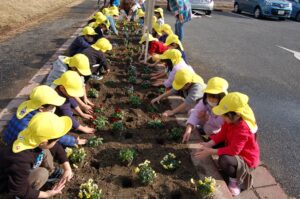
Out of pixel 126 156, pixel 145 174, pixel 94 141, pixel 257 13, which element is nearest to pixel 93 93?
pixel 94 141

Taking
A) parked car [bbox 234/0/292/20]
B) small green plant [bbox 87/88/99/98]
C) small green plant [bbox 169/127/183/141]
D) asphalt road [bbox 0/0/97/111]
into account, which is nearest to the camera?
small green plant [bbox 169/127/183/141]

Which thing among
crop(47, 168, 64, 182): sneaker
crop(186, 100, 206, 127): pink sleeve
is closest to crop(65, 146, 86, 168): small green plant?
crop(47, 168, 64, 182): sneaker

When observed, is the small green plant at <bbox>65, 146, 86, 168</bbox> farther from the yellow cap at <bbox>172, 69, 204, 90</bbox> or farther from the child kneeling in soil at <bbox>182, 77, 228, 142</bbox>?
the yellow cap at <bbox>172, 69, 204, 90</bbox>

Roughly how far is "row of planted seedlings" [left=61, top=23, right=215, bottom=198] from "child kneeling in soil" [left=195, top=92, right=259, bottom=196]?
1.28 ft

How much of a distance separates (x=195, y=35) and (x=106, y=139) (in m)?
8.06

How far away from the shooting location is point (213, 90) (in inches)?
150

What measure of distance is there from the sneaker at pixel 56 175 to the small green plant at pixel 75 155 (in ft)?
0.56

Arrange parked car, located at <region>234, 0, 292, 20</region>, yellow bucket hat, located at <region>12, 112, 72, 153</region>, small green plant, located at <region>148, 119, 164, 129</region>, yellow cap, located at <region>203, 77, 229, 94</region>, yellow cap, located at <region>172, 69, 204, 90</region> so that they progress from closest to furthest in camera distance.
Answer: yellow bucket hat, located at <region>12, 112, 72, 153</region> < yellow cap, located at <region>203, 77, 229, 94</region> < small green plant, located at <region>148, 119, 164, 129</region> < yellow cap, located at <region>172, 69, 204, 90</region> < parked car, located at <region>234, 0, 292, 20</region>

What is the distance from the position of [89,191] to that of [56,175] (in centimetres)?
49

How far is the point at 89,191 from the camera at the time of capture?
9.36 feet

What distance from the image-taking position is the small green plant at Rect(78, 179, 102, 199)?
282 centimetres

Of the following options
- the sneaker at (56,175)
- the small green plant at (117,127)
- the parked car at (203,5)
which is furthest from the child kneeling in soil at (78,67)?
the parked car at (203,5)

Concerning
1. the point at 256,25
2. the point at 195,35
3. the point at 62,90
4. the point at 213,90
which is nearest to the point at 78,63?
the point at 62,90

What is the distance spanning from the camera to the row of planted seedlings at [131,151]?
3.11 meters
